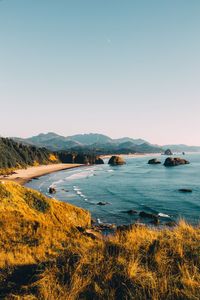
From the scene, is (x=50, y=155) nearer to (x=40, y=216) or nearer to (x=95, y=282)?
(x=40, y=216)

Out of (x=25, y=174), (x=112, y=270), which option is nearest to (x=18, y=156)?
(x=25, y=174)

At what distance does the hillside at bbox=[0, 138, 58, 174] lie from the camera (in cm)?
9835

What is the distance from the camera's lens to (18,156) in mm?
114625

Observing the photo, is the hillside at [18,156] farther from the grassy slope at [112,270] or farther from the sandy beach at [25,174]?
the grassy slope at [112,270]

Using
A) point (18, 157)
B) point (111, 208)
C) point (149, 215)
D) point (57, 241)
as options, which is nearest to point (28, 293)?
point (57, 241)

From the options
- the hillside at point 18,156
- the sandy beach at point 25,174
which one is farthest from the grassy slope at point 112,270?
the hillside at point 18,156

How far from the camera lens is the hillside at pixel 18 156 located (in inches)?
3872

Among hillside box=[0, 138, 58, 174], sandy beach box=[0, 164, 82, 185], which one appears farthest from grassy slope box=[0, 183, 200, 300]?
hillside box=[0, 138, 58, 174]

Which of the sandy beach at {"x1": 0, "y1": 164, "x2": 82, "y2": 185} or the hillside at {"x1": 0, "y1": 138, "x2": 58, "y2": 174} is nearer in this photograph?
the sandy beach at {"x1": 0, "y1": 164, "x2": 82, "y2": 185}

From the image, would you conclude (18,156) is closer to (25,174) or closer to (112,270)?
(25,174)

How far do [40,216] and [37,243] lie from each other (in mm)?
4354

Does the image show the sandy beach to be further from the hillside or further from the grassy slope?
the grassy slope

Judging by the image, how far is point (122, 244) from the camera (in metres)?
7.62

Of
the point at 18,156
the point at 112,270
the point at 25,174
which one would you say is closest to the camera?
the point at 112,270
